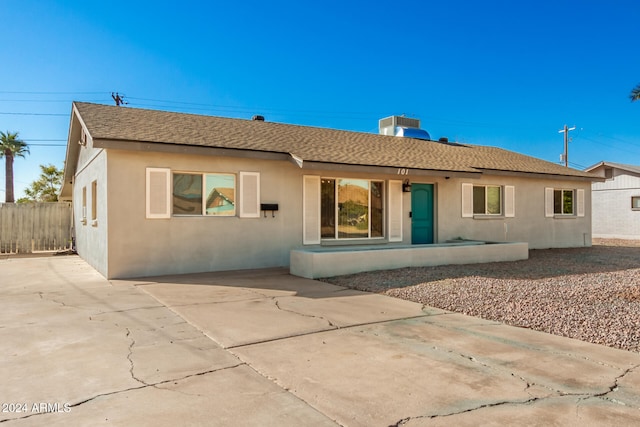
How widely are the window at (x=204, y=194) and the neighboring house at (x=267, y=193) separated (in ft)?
0.08

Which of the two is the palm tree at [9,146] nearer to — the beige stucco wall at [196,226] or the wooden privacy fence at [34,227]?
the wooden privacy fence at [34,227]

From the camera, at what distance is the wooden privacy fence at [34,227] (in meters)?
15.2

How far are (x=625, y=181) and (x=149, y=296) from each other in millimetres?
25981

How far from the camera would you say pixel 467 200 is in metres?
14.0

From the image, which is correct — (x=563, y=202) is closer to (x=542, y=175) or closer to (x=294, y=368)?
(x=542, y=175)

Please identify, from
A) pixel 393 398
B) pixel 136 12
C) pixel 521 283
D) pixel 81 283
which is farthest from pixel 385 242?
pixel 136 12

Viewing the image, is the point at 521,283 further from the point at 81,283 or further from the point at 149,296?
the point at 81,283

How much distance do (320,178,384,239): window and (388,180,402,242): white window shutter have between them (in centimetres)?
27

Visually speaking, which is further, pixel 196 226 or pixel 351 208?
pixel 351 208

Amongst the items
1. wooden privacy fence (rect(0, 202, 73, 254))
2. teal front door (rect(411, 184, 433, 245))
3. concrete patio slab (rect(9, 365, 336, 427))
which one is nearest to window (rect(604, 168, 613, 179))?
teal front door (rect(411, 184, 433, 245))

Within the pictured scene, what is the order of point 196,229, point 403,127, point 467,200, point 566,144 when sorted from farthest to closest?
point 566,144, point 403,127, point 467,200, point 196,229

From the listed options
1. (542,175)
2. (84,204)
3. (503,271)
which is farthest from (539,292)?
(84,204)

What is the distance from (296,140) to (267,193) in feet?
8.21

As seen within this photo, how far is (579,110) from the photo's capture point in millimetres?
27828
